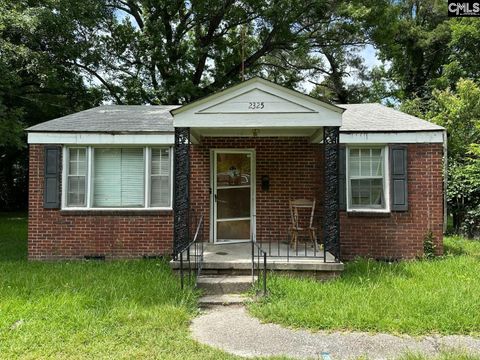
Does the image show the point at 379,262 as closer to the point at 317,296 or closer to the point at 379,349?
the point at 317,296

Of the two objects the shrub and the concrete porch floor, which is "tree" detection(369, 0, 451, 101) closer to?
the shrub

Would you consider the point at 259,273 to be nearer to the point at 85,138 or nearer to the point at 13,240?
the point at 85,138

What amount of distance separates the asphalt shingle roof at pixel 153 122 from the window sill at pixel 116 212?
1760 millimetres

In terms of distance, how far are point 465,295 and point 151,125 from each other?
22.6ft

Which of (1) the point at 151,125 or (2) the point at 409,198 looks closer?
(2) the point at 409,198

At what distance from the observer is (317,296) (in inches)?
218

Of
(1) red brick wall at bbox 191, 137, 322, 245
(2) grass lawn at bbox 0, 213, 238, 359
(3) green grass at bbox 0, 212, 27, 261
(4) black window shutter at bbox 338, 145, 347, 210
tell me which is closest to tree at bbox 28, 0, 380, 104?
(3) green grass at bbox 0, 212, 27, 261

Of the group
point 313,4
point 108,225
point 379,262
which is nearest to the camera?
point 379,262

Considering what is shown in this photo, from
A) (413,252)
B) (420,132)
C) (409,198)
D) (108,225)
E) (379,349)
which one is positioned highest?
(420,132)

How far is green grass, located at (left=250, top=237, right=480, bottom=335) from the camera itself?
4730 millimetres

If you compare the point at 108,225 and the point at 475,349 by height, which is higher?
the point at 108,225

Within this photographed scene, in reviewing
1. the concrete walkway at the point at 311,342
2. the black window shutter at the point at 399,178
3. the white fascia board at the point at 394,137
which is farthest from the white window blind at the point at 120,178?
the black window shutter at the point at 399,178

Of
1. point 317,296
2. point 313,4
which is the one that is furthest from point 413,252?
point 313,4

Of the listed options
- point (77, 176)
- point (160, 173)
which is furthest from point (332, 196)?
point (77, 176)
